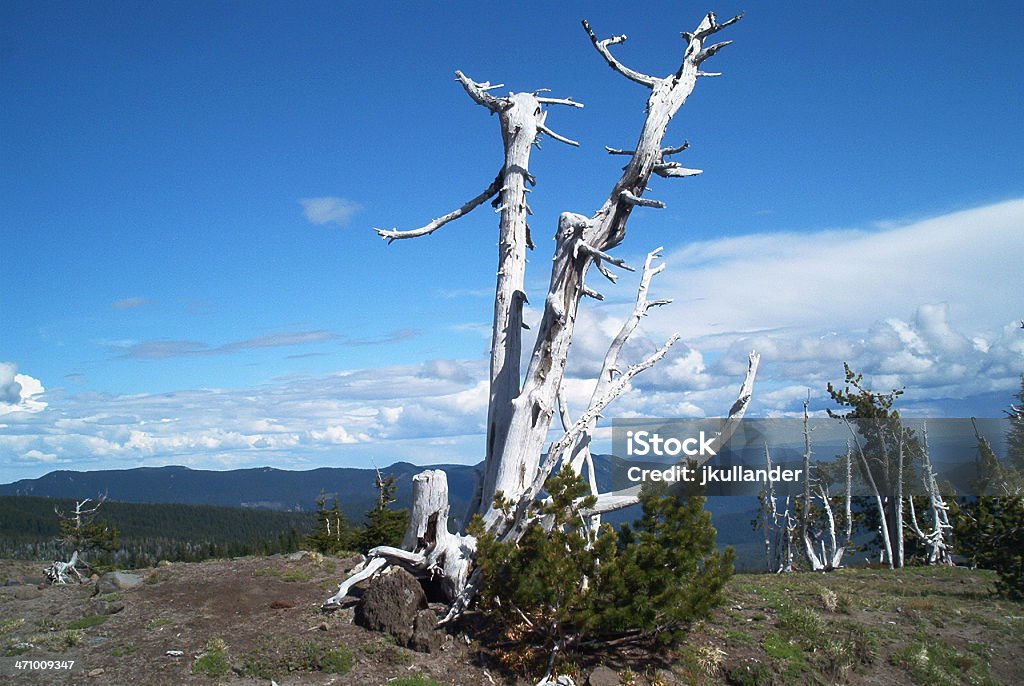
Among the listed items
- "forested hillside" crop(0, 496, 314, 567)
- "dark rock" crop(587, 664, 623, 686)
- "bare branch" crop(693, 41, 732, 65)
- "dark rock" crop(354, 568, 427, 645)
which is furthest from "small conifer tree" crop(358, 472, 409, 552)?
"forested hillside" crop(0, 496, 314, 567)

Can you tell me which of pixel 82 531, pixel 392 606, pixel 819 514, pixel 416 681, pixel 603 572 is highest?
pixel 603 572

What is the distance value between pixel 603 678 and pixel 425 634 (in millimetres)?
1989

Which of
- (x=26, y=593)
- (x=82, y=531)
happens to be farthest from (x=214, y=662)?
(x=82, y=531)

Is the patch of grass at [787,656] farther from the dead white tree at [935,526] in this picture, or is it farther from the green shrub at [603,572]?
the dead white tree at [935,526]

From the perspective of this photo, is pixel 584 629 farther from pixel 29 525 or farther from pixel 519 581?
pixel 29 525

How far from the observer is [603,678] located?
28.0ft

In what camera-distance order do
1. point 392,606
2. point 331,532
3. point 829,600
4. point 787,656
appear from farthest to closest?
point 331,532, point 829,600, point 787,656, point 392,606

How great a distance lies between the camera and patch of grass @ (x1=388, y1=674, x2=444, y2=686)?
315 inches

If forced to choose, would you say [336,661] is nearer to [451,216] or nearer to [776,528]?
[451,216]

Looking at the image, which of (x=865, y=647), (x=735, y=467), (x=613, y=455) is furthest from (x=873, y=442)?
(x=865, y=647)

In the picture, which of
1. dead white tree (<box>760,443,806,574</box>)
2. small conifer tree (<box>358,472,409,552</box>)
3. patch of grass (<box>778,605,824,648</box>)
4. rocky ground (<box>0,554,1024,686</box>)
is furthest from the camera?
dead white tree (<box>760,443,806,574</box>)

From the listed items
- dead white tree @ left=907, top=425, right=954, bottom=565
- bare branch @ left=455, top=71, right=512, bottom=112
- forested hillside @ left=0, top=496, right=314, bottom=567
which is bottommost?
→ forested hillside @ left=0, top=496, right=314, bottom=567

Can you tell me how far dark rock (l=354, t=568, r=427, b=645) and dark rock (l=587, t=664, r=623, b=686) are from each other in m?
2.05

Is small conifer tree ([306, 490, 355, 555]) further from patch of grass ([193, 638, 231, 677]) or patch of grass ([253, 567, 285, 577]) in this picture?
patch of grass ([193, 638, 231, 677])
